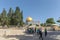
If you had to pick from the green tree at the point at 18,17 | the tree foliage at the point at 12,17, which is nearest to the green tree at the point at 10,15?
the tree foliage at the point at 12,17

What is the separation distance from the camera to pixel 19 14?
49938 mm

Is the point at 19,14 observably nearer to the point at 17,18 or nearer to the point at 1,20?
the point at 17,18

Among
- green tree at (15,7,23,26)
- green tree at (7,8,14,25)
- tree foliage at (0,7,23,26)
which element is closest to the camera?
tree foliage at (0,7,23,26)

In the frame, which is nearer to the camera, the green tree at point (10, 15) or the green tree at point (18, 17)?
the green tree at point (10, 15)

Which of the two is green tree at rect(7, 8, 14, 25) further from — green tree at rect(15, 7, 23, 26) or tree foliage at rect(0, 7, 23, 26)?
green tree at rect(15, 7, 23, 26)

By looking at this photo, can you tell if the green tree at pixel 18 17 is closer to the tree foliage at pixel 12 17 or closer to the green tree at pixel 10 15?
the tree foliage at pixel 12 17

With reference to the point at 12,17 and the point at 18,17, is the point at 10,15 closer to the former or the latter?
the point at 12,17

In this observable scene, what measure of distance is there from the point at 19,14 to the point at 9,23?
407 cm

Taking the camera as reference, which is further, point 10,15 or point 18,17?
point 10,15

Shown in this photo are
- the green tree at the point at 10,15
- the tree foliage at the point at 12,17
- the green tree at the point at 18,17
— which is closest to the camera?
the tree foliage at the point at 12,17

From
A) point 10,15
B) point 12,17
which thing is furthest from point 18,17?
point 10,15

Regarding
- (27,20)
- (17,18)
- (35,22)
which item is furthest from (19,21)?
(27,20)

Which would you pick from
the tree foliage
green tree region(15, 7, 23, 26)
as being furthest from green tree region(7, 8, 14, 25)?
green tree region(15, 7, 23, 26)

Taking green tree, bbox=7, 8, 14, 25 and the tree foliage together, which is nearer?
the tree foliage
